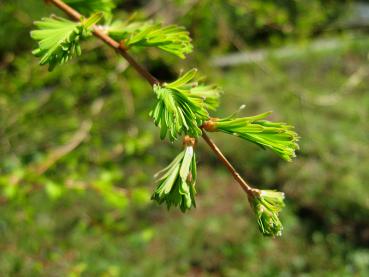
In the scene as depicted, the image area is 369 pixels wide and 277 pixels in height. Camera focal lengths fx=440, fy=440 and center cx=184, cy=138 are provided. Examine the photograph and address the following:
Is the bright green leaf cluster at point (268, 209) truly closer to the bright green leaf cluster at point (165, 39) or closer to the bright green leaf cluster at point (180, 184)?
the bright green leaf cluster at point (180, 184)

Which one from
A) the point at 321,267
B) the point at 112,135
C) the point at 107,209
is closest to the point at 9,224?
the point at 107,209

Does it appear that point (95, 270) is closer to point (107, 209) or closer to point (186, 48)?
point (107, 209)

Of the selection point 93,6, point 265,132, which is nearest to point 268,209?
point 265,132

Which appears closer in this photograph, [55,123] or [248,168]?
[55,123]

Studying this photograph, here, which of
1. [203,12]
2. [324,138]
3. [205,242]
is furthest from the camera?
[324,138]

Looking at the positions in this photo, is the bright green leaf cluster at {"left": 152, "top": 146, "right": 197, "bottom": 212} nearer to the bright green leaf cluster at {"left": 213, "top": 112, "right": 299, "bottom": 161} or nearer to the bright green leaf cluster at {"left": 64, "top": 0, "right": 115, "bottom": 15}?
the bright green leaf cluster at {"left": 213, "top": 112, "right": 299, "bottom": 161}

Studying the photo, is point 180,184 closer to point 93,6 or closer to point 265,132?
point 265,132

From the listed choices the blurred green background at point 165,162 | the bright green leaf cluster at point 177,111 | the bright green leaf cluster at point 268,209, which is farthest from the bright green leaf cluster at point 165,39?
the blurred green background at point 165,162
